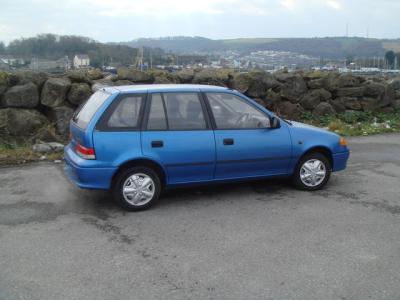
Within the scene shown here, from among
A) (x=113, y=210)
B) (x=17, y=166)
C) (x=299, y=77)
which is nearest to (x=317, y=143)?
(x=113, y=210)

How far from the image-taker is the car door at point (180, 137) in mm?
6156

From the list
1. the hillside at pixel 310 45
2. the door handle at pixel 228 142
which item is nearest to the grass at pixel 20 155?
the door handle at pixel 228 142

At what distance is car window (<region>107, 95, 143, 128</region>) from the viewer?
6043mm

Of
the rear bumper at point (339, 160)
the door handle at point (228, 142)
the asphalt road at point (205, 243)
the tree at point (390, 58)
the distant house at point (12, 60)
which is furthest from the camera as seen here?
the tree at point (390, 58)

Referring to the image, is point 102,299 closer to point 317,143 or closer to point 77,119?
point 77,119

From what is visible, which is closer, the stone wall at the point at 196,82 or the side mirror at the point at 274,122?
the side mirror at the point at 274,122

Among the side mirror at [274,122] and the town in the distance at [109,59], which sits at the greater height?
the town in the distance at [109,59]

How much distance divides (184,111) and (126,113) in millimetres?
772

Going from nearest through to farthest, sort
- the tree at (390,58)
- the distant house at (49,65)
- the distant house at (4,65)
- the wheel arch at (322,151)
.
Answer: the wheel arch at (322,151), the distant house at (4,65), the distant house at (49,65), the tree at (390,58)

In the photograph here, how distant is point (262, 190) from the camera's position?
23.6 feet

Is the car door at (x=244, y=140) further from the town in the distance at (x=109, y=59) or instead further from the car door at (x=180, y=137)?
the town in the distance at (x=109, y=59)

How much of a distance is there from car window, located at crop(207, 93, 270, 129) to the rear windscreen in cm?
141

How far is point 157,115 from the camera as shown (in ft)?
20.5

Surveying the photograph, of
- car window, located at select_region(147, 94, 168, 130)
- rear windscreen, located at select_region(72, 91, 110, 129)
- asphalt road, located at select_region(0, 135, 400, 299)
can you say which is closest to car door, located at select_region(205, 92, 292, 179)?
asphalt road, located at select_region(0, 135, 400, 299)
